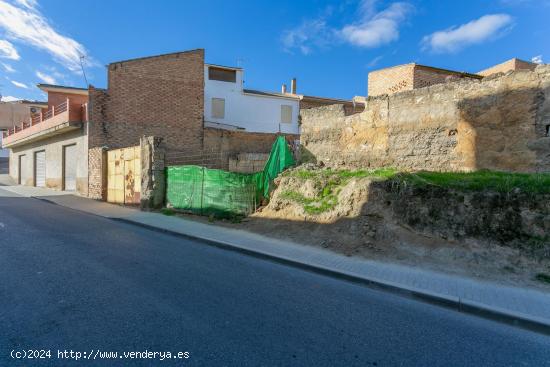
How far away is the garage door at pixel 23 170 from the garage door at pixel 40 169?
2.48 meters

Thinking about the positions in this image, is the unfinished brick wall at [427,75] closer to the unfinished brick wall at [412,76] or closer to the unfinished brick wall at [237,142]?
the unfinished brick wall at [412,76]

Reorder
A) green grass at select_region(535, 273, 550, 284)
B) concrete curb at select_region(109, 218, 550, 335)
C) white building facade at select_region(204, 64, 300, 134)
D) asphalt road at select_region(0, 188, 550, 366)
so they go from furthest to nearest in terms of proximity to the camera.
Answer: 1. white building facade at select_region(204, 64, 300, 134)
2. green grass at select_region(535, 273, 550, 284)
3. concrete curb at select_region(109, 218, 550, 335)
4. asphalt road at select_region(0, 188, 550, 366)

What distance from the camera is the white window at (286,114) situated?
30.1 metres

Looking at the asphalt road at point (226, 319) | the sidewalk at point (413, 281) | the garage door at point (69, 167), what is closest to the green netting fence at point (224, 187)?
the sidewalk at point (413, 281)

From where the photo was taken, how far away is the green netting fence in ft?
33.2

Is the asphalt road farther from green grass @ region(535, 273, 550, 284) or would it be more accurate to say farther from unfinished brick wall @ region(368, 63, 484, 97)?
unfinished brick wall @ region(368, 63, 484, 97)

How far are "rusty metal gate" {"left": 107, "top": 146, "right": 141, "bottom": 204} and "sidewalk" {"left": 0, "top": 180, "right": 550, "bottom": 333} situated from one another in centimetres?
561

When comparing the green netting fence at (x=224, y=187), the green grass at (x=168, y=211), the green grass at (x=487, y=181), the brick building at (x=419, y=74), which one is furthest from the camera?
Answer: the brick building at (x=419, y=74)

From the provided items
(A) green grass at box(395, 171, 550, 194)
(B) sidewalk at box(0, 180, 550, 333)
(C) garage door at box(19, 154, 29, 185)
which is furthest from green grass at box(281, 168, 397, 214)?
(C) garage door at box(19, 154, 29, 185)

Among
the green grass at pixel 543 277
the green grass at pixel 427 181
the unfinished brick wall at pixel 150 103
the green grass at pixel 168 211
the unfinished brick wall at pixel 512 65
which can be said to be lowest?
the green grass at pixel 543 277

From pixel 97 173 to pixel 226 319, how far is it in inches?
591

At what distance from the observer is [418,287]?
4.87 metres

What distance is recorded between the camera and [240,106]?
28922 mm

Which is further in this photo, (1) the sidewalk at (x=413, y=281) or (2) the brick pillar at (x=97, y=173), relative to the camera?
(2) the brick pillar at (x=97, y=173)
